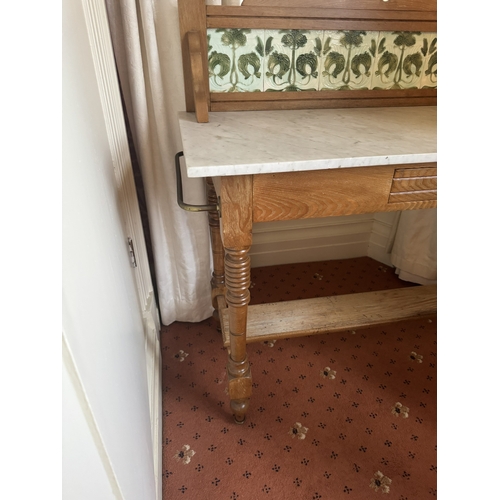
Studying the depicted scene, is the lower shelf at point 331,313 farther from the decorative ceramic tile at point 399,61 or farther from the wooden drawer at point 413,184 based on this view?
the decorative ceramic tile at point 399,61

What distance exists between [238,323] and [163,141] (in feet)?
2.06

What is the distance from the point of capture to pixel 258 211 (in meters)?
0.80

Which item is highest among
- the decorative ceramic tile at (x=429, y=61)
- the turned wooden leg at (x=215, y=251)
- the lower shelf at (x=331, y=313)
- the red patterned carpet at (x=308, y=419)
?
the decorative ceramic tile at (x=429, y=61)

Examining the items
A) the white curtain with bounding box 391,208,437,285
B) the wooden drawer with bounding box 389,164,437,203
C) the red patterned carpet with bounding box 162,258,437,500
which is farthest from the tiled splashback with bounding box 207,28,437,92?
the red patterned carpet with bounding box 162,258,437,500

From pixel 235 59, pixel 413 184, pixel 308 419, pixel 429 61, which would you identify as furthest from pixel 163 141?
pixel 308 419

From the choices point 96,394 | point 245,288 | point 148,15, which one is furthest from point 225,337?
point 148,15

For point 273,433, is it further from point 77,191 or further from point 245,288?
point 77,191

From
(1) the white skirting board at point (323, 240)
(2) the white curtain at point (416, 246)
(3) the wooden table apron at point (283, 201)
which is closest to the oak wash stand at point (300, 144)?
(3) the wooden table apron at point (283, 201)

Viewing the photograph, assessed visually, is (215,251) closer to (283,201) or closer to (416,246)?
(283,201)

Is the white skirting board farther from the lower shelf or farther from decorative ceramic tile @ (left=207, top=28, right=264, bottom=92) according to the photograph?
decorative ceramic tile @ (left=207, top=28, right=264, bottom=92)

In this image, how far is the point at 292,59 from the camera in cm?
108

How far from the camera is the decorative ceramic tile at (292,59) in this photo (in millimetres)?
1048

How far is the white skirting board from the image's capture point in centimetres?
183

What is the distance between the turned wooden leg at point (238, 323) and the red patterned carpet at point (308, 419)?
0.13 m
